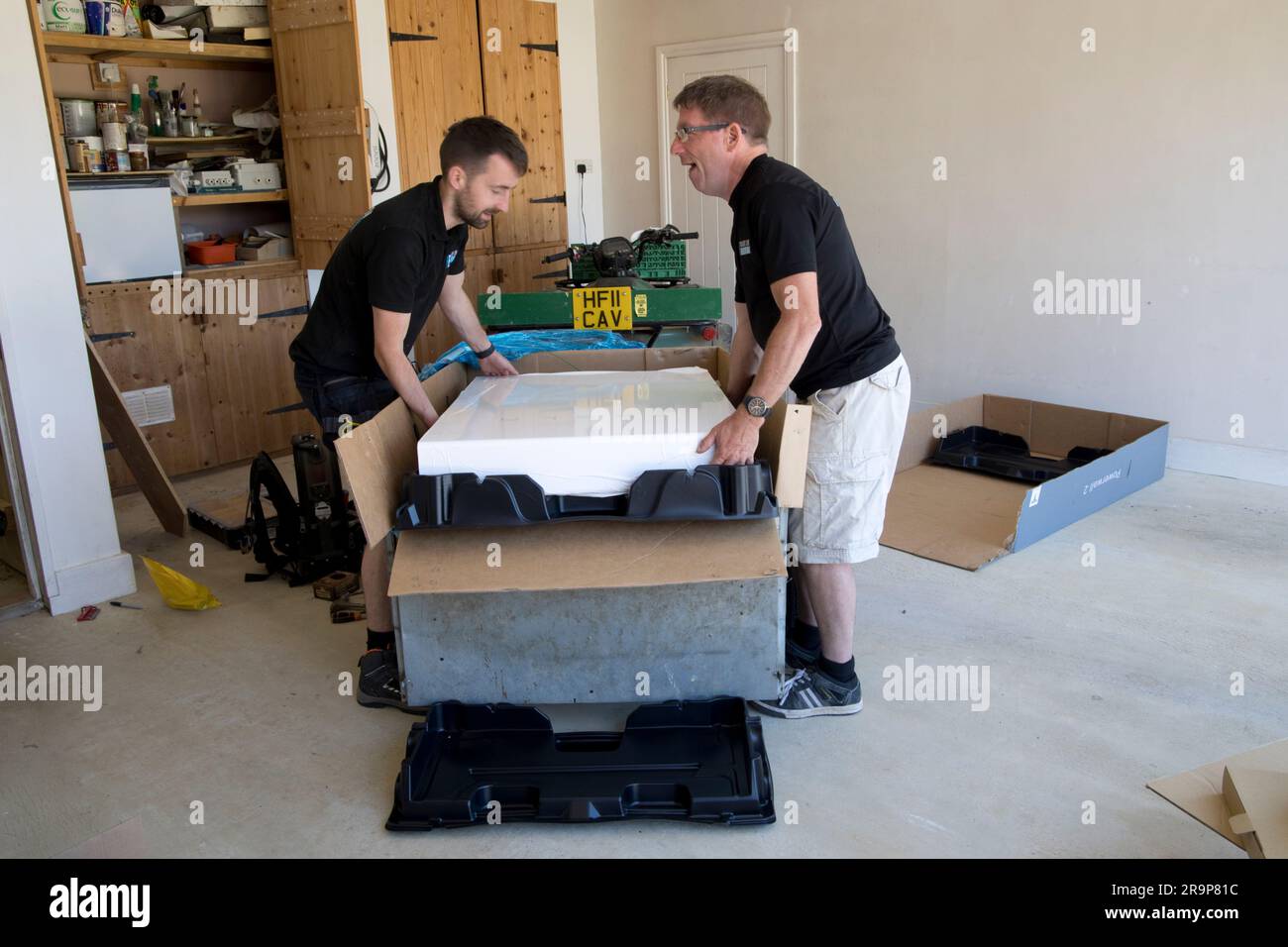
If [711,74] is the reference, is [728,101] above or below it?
below

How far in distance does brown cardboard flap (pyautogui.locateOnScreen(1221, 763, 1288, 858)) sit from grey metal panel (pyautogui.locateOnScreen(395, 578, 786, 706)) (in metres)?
0.97

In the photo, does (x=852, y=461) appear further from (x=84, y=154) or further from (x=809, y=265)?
(x=84, y=154)

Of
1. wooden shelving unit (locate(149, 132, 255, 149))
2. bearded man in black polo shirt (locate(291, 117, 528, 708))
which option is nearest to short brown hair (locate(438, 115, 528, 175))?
bearded man in black polo shirt (locate(291, 117, 528, 708))

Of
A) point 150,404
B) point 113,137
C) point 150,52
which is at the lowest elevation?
point 150,404

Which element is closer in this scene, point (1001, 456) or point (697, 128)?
point (697, 128)

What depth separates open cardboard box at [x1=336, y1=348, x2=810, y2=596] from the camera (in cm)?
212

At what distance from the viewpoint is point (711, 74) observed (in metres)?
6.15

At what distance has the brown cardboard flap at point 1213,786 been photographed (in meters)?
2.15

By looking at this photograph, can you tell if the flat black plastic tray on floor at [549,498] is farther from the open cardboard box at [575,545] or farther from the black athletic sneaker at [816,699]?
the black athletic sneaker at [816,699]

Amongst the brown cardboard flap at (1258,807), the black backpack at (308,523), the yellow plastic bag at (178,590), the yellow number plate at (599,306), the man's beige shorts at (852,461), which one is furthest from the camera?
the yellow number plate at (599,306)

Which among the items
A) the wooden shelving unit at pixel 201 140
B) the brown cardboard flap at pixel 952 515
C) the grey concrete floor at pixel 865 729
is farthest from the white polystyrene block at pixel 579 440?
the wooden shelving unit at pixel 201 140

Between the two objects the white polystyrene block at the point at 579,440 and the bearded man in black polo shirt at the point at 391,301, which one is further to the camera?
the bearded man in black polo shirt at the point at 391,301

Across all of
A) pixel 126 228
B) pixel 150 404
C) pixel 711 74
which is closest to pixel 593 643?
pixel 150 404

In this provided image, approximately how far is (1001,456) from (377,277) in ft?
10.6
